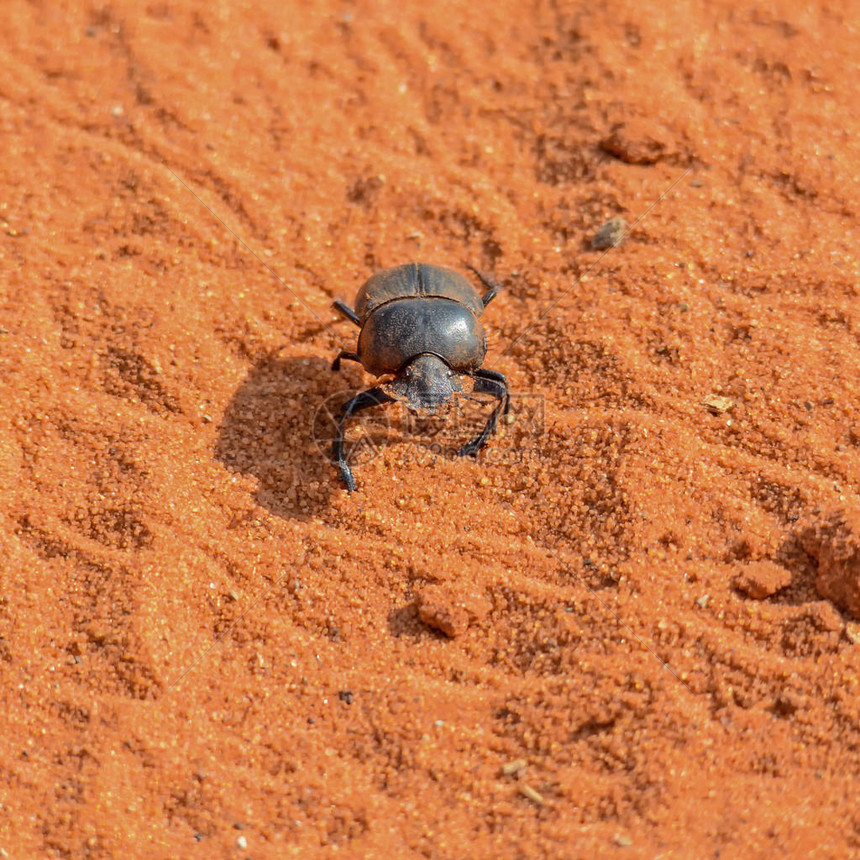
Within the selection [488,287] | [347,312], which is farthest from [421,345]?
[488,287]

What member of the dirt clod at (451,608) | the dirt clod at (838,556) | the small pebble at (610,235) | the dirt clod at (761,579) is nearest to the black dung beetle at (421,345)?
the dirt clod at (451,608)

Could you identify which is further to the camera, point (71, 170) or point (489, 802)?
point (71, 170)

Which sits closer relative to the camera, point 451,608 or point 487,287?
point 451,608

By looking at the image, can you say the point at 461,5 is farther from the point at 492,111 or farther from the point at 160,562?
the point at 160,562

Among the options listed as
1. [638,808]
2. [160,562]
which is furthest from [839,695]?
[160,562]

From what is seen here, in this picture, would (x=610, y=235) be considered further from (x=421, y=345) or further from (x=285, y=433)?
(x=285, y=433)

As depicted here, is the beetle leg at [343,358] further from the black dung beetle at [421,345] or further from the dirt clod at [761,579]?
the dirt clod at [761,579]
